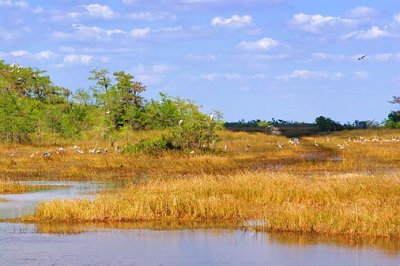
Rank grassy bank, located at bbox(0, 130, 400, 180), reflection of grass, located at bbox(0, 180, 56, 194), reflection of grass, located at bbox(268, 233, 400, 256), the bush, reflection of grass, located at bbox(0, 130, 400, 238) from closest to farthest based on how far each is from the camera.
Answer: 1. reflection of grass, located at bbox(268, 233, 400, 256)
2. reflection of grass, located at bbox(0, 130, 400, 238)
3. reflection of grass, located at bbox(0, 180, 56, 194)
4. grassy bank, located at bbox(0, 130, 400, 180)
5. the bush

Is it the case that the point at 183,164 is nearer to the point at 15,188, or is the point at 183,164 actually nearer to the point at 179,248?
the point at 15,188

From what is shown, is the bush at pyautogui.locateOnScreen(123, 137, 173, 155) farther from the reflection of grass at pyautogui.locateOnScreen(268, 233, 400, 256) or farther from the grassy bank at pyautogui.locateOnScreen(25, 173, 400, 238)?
the reflection of grass at pyautogui.locateOnScreen(268, 233, 400, 256)

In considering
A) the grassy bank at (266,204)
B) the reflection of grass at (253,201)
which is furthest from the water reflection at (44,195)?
the grassy bank at (266,204)

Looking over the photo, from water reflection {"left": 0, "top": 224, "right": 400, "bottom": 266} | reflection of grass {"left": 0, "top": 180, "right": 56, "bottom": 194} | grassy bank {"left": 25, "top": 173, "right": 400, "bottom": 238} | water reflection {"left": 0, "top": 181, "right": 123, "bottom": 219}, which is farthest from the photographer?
reflection of grass {"left": 0, "top": 180, "right": 56, "bottom": 194}

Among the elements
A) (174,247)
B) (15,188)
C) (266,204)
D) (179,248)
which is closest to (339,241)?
(179,248)

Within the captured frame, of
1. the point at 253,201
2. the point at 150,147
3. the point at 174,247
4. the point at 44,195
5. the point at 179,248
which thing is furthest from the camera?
the point at 150,147

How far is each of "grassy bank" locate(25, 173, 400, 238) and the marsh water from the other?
53 cm

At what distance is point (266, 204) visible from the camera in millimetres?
25734

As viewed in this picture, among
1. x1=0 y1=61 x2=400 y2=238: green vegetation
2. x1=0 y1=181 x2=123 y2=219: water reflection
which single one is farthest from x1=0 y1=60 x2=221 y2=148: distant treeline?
x1=0 y1=181 x2=123 y2=219: water reflection

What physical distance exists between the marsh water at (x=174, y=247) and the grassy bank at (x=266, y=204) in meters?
0.53

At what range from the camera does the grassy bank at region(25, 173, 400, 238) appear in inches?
813

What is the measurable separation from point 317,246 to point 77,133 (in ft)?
194

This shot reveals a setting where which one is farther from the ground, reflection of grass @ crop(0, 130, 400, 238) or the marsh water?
reflection of grass @ crop(0, 130, 400, 238)

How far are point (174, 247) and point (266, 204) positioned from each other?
6610mm
